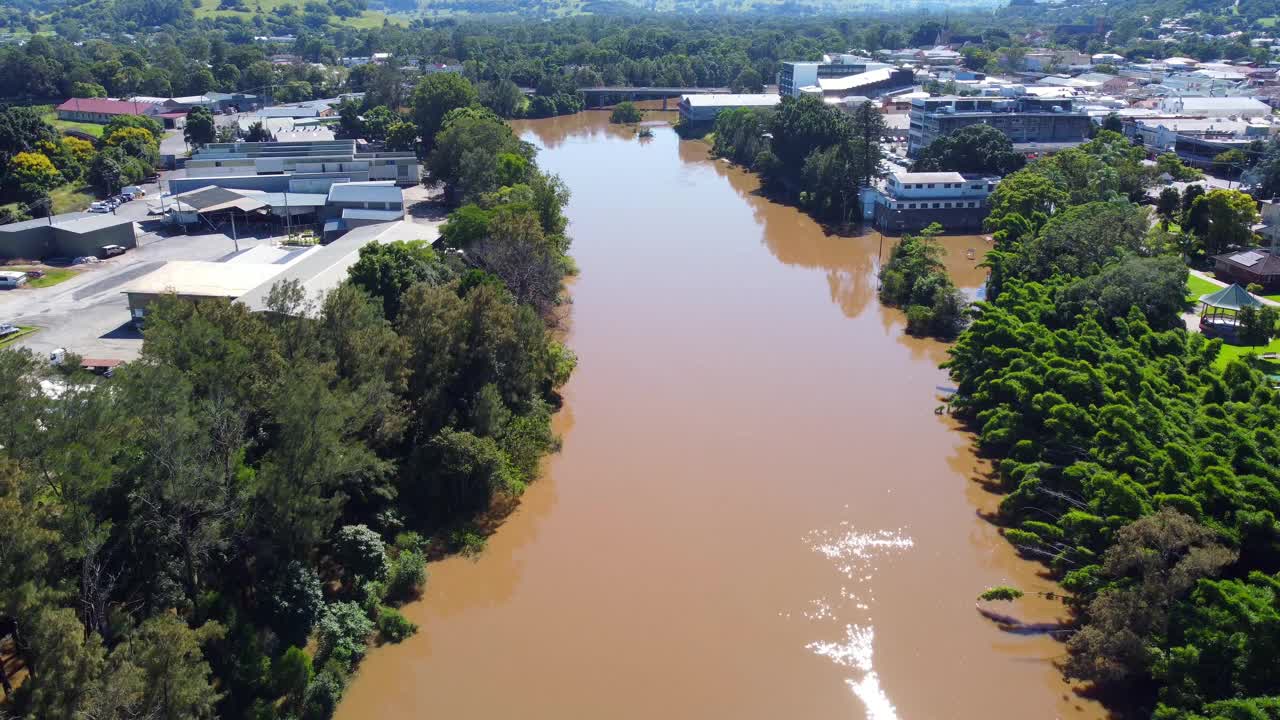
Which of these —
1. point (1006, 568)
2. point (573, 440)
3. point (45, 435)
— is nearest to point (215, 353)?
point (45, 435)

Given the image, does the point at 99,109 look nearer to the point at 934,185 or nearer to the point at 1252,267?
the point at 934,185

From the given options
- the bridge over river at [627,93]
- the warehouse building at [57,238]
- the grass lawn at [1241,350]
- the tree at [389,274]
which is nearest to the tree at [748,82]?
the bridge over river at [627,93]

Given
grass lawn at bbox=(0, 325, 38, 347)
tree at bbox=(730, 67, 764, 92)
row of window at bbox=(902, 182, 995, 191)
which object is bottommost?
grass lawn at bbox=(0, 325, 38, 347)

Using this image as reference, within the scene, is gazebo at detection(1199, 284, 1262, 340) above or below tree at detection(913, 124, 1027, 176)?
below

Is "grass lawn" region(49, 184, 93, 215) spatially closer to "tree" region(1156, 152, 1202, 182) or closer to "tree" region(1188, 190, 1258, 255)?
"tree" region(1188, 190, 1258, 255)

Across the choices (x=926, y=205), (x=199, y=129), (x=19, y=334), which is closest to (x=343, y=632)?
(x=19, y=334)

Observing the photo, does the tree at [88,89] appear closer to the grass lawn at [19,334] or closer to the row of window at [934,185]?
the grass lawn at [19,334]

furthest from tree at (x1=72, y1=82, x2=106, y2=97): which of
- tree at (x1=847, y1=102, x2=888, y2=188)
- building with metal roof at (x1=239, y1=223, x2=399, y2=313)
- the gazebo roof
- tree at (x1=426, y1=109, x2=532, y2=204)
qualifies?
the gazebo roof
